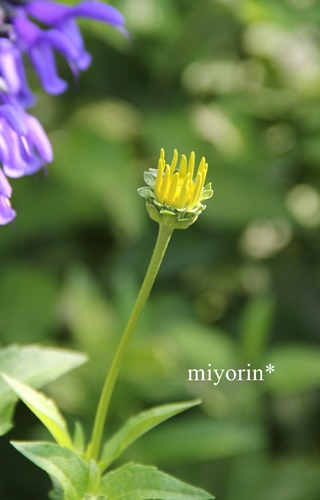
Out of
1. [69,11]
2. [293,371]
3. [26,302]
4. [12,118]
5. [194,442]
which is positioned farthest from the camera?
[26,302]

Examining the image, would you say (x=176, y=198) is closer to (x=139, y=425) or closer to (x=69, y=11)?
(x=139, y=425)

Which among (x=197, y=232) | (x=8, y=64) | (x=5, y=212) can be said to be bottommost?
(x=5, y=212)

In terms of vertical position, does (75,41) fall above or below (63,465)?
above

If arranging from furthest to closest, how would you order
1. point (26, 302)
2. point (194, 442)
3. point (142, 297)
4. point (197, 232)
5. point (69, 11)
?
1. point (197, 232)
2. point (26, 302)
3. point (194, 442)
4. point (69, 11)
5. point (142, 297)

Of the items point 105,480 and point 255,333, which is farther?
point 255,333

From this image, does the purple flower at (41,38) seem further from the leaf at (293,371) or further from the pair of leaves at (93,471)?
the leaf at (293,371)

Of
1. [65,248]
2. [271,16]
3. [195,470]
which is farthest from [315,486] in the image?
[271,16]

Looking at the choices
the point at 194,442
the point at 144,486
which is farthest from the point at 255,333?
the point at 144,486

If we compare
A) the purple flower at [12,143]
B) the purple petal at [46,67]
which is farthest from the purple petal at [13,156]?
the purple petal at [46,67]

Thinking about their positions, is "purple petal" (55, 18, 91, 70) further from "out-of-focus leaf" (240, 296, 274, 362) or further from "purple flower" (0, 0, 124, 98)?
"out-of-focus leaf" (240, 296, 274, 362)
